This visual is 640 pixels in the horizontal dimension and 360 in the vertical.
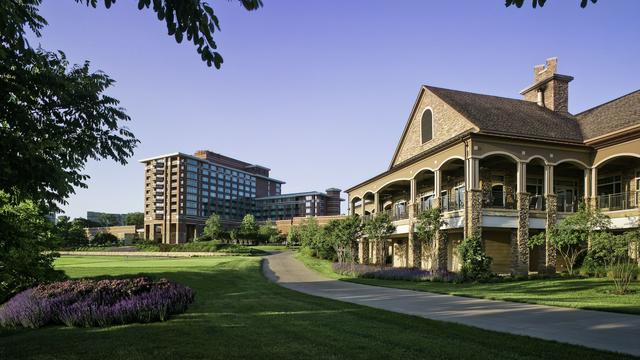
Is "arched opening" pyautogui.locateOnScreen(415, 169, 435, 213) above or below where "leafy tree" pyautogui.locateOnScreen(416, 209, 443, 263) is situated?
above

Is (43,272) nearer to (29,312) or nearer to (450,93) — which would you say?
(29,312)

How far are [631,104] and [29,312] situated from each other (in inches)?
1232

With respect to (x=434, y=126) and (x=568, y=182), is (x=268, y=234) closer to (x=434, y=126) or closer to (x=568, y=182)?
(x=434, y=126)

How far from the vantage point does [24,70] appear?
6.87 metres

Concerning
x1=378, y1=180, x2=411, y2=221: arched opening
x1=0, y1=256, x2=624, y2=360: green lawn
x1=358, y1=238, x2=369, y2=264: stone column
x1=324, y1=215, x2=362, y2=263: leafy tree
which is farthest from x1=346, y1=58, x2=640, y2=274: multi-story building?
x1=0, y1=256, x2=624, y2=360: green lawn

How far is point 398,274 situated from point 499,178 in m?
8.58

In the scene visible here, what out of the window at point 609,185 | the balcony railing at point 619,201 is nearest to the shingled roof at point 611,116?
the window at point 609,185

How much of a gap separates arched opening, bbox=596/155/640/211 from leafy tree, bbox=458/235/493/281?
331 inches

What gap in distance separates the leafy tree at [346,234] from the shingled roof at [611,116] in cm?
1666

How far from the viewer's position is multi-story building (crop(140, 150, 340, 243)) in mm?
141250

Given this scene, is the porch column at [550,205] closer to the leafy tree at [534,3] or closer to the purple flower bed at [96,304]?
the purple flower bed at [96,304]

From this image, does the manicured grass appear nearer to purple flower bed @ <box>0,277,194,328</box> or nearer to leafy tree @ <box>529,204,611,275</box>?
leafy tree @ <box>529,204,611,275</box>

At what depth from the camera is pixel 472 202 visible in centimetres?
2481

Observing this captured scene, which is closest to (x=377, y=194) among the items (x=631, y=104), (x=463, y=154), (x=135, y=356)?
(x=463, y=154)
